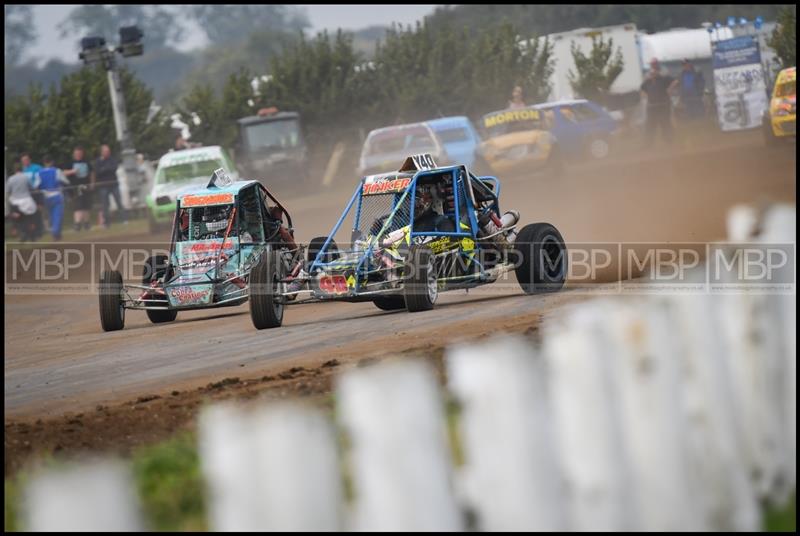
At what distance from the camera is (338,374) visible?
8672 millimetres

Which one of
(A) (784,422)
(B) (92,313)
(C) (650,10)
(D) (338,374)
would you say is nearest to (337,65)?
(B) (92,313)

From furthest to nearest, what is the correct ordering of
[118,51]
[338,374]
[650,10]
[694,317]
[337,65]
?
[650,10] < [337,65] < [118,51] < [338,374] < [694,317]

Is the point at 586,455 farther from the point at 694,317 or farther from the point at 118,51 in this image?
the point at 118,51

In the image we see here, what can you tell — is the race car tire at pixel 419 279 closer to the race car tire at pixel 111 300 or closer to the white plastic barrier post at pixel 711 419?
the race car tire at pixel 111 300

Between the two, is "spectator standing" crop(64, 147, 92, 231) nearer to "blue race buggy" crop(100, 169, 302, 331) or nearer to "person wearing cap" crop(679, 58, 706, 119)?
"person wearing cap" crop(679, 58, 706, 119)

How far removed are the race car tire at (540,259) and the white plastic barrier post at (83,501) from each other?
9351 millimetres

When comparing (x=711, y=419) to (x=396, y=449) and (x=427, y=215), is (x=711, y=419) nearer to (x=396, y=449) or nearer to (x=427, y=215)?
(x=396, y=449)

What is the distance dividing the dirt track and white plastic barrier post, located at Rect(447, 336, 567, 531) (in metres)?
3.82

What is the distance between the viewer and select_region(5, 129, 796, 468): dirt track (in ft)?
29.3

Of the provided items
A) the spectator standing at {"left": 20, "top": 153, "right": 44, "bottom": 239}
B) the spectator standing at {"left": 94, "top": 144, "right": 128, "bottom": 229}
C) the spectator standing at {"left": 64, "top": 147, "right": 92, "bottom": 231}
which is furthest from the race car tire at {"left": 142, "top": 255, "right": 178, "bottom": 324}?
the spectator standing at {"left": 94, "top": 144, "right": 128, "bottom": 229}

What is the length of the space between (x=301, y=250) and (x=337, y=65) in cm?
2923

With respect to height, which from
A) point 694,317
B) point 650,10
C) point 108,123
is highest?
point 650,10

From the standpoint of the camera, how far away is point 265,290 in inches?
474

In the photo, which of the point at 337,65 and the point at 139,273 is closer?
the point at 139,273
